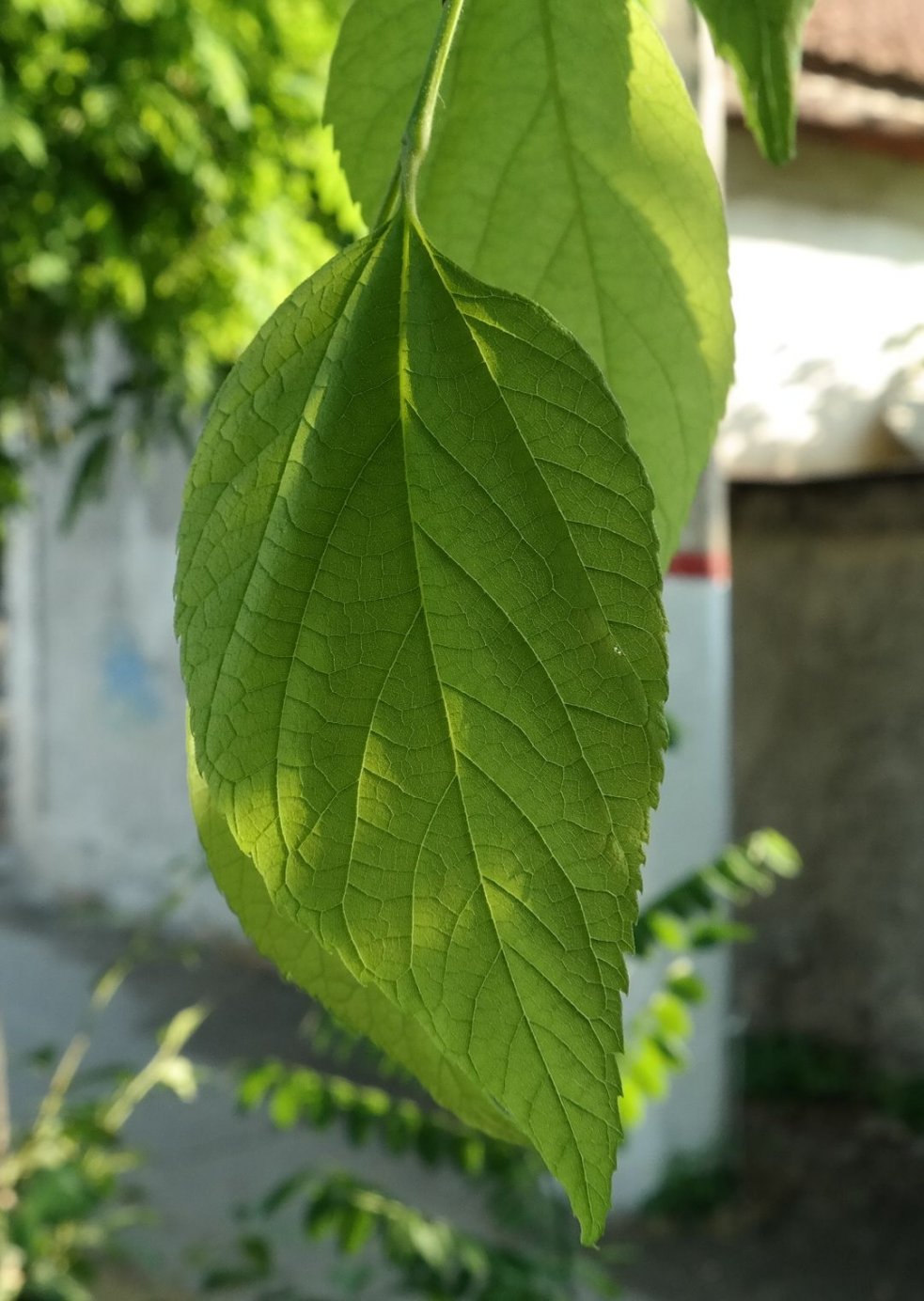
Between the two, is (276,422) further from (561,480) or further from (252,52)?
(252,52)

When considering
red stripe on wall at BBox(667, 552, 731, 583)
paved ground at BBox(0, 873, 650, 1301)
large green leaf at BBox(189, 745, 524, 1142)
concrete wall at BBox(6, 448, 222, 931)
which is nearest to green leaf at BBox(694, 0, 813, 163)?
large green leaf at BBox(189, 745, 524, 1142)

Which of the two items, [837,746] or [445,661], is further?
[837,746]

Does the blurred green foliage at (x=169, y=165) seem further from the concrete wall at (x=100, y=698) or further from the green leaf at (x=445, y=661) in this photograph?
the concrete wall at (x=100, y=698)

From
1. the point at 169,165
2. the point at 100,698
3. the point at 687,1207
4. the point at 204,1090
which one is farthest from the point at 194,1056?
the point at 169,165

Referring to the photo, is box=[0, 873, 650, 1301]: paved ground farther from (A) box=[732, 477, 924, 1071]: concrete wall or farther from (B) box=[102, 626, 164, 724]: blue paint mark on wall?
(A) box=[732, 477, 924, 1071]: concrete wall

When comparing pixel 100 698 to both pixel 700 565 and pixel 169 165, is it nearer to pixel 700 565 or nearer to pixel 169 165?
pixel 700 565

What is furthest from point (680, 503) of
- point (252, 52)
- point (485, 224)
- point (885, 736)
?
point (885, 736)
